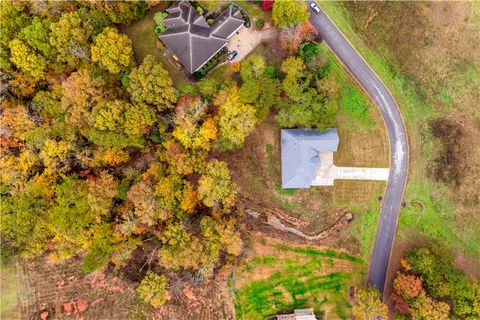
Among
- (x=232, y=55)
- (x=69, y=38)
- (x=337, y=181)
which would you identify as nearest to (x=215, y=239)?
(x=337, y=181)

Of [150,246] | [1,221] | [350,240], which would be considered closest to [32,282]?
[1,221]

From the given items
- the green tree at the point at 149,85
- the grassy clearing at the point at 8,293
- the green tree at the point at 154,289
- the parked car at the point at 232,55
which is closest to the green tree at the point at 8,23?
the green tree at the point at 149,85

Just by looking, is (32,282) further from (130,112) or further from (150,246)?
(130,112)

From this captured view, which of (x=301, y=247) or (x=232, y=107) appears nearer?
(x=232, y=107)

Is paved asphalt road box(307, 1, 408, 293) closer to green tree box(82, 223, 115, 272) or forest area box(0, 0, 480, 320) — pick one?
forest area box(0, 0, 480, 320)

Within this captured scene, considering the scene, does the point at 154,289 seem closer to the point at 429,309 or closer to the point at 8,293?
the point at 8,293

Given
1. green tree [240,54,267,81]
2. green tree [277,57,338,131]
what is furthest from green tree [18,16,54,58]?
green tree [277,57,338,131]
